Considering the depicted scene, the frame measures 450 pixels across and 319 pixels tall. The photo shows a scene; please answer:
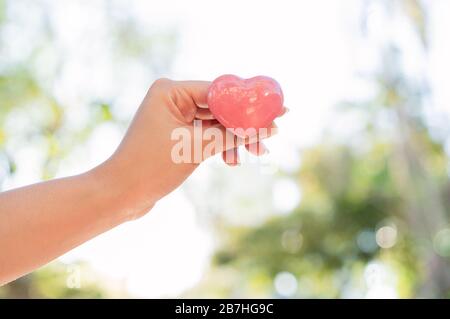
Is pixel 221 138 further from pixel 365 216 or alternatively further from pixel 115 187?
pixel 365 216

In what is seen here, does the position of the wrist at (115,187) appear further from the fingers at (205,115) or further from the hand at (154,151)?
the fingers at (205,115)

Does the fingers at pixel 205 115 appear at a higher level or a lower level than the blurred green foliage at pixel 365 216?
lower

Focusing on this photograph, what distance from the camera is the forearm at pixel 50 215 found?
0.61 metres

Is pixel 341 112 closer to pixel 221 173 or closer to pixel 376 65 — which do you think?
pixel 376 65

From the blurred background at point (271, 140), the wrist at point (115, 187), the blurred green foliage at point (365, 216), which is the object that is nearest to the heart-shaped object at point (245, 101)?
the wrist at point (115, 187)

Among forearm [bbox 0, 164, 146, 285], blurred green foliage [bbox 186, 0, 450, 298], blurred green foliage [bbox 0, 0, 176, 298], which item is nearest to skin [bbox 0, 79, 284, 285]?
forearm [bbox 0, 164, 146, 285]

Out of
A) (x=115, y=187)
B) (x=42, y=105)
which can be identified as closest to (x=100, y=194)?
(x=115, y=187)

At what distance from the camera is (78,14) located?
11.2 feet

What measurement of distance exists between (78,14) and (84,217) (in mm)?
2950

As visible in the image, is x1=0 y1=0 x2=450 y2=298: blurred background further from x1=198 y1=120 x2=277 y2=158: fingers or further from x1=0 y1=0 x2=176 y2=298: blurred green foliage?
x1=198 y1=120 x2=277 y2=158: fingers

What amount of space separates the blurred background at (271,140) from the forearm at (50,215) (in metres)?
1.79

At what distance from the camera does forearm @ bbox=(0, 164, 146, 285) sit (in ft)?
2.00

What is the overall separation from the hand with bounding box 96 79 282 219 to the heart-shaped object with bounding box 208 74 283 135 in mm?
33

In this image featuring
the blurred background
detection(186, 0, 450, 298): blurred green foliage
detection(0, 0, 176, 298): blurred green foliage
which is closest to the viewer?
detection(0, 0, 176, 298): blurred green foliage
